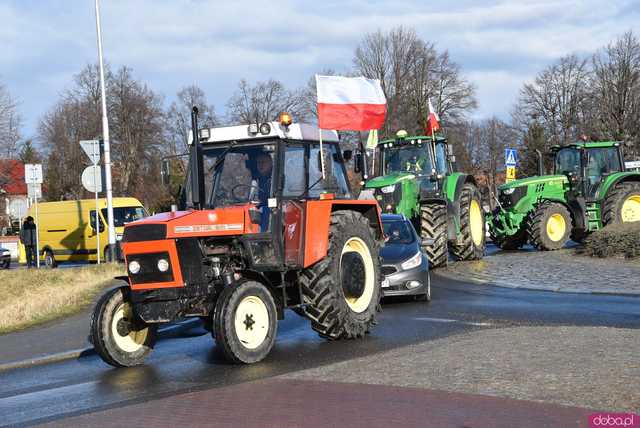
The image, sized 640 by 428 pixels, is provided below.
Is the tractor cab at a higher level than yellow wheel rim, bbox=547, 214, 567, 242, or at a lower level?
higher

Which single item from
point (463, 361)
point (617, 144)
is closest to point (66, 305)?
point (463, 361)

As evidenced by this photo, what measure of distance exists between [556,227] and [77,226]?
17919mm

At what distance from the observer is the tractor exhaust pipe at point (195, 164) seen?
9.52 m

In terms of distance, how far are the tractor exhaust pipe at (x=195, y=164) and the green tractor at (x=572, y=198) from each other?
53.0 ft

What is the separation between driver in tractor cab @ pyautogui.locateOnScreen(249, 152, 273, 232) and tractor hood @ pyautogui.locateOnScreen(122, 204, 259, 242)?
263 mm

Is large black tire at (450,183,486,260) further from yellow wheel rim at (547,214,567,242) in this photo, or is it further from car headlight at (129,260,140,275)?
car headlight at (129,260,140,275)

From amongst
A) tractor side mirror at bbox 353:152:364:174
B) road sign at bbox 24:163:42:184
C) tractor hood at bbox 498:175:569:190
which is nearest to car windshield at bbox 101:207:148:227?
road sign at bbox 24:163:42:184

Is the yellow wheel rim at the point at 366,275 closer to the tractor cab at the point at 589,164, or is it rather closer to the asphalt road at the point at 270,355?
the asphalt road at the point at 270,355

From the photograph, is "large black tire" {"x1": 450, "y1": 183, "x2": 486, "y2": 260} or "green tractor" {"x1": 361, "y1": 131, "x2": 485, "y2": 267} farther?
"large black tire" {"x1": 450, "y1": 183, "x2": 486, "y2": 260}

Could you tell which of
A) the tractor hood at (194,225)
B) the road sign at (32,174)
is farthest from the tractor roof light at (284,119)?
the road sign at (32,174)

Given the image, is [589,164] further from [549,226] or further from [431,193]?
[431,193]

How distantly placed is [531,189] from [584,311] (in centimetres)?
1302

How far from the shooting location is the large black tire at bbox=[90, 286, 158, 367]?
9570 millimetres

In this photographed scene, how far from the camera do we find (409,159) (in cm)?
2141
